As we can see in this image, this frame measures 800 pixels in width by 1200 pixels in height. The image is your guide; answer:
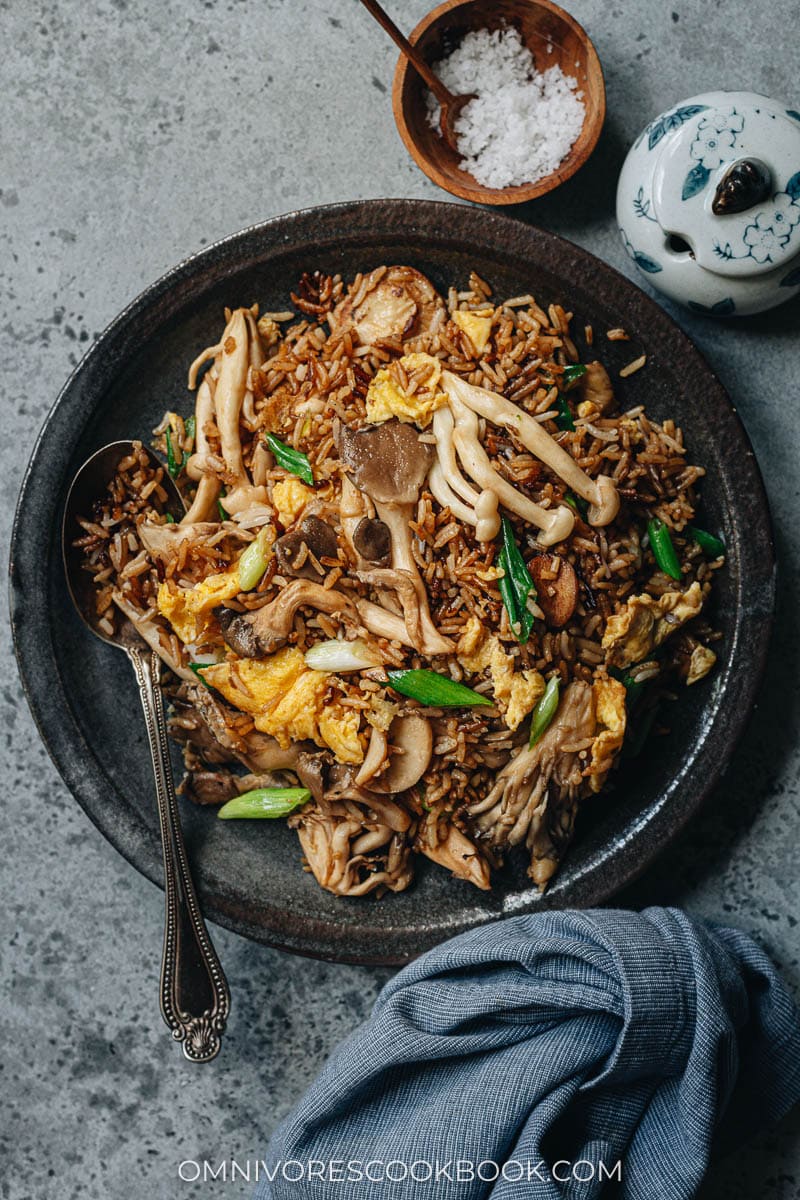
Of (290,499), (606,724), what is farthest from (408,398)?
(606,724)

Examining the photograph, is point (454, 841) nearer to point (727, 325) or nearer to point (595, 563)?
point (595, 563)

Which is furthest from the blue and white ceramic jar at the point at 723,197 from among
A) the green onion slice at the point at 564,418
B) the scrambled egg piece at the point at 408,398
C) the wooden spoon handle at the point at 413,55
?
the scrambled egg piece at the point at 408,398

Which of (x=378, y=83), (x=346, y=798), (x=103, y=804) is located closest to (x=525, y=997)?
(x=346, y=798)

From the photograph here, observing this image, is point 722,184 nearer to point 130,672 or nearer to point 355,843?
point 355,843

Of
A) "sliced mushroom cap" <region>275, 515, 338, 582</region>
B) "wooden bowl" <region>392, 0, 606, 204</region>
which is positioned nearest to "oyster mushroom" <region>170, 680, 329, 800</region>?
"sliced mushroom cap" <region>275, 515, 338, 582</region>

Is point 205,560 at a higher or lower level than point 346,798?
higher

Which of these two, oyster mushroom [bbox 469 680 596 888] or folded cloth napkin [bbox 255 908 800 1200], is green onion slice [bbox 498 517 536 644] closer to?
oyster mushroom [bbox 469 680 596 888]

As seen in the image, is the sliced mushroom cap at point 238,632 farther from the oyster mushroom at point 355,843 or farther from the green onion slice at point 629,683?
the green onion slice at point 629,683
